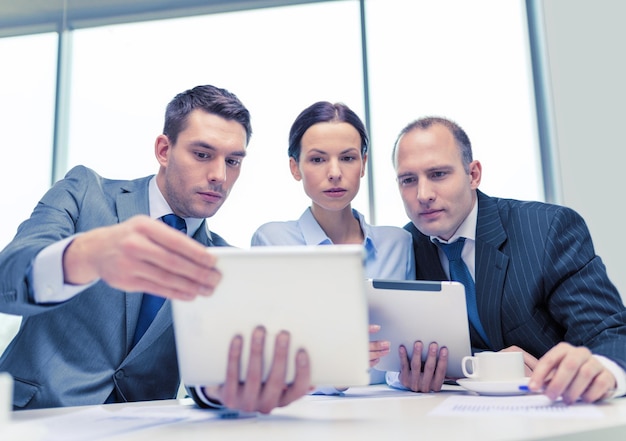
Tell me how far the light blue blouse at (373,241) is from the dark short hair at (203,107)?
1.05ft

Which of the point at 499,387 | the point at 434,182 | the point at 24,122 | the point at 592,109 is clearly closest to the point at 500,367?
the point at 499,387

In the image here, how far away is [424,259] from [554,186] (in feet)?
6.05

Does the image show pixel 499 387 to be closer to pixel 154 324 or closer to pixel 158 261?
pixel 158 261

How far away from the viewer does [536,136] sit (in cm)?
326

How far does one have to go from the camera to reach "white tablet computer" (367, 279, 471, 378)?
112 cm

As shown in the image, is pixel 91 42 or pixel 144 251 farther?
pixel 91 42

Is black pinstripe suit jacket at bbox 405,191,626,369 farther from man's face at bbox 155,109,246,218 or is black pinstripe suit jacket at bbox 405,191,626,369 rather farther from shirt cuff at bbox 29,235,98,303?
shirt cuff at bbox 29,235,98,303

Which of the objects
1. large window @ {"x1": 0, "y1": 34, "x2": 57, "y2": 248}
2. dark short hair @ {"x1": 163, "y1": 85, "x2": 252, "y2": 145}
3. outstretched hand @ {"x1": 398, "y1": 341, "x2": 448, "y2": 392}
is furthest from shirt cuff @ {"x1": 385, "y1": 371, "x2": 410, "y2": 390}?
large window @ {"x1": 0, "y1": 34, "x2": 57, "y2": 248}

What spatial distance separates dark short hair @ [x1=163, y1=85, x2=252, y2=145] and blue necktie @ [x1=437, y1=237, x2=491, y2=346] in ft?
2.42

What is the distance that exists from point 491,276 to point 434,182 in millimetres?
331

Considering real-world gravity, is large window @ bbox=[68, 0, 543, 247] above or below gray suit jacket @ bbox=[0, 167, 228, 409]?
above

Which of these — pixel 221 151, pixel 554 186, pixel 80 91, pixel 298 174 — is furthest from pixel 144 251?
pixel 80 91

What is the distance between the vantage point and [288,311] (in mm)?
725

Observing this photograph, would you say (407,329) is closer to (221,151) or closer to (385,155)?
(221,151)
